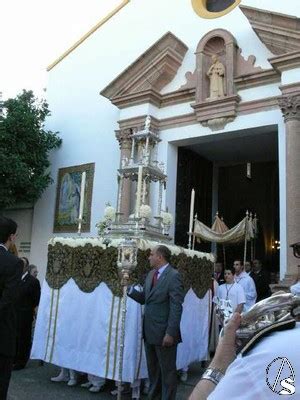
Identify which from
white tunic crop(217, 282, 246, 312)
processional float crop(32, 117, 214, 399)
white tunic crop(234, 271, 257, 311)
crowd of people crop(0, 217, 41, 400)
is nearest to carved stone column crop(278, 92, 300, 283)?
white tunic crop(234, 271, 257, 311)

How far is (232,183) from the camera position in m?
15.9

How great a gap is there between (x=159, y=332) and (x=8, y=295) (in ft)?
6.13

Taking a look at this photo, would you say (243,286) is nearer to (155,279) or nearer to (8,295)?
(155,279)

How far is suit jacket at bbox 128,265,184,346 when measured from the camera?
4621 mm

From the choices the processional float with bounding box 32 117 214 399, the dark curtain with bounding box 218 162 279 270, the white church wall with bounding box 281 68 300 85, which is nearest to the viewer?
the processional float with bounding box 32 117 214 399

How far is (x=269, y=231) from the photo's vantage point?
16391mm

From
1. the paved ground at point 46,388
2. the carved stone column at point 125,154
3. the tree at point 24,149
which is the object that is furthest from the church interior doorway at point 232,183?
the paved ground at point 46,388

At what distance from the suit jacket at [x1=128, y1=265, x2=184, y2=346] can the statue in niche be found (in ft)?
22.5

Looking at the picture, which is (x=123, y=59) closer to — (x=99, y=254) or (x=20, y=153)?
(x=20, y=153)

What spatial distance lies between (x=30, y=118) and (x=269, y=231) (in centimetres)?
925

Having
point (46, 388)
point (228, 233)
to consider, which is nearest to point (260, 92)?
point (228, 233)

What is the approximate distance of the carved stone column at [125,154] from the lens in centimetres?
1116

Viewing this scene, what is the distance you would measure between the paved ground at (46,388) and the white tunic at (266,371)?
15.2 feet

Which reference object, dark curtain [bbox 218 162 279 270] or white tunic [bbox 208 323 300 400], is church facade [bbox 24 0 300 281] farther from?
white tunic [bbox 208 323 300 400]
